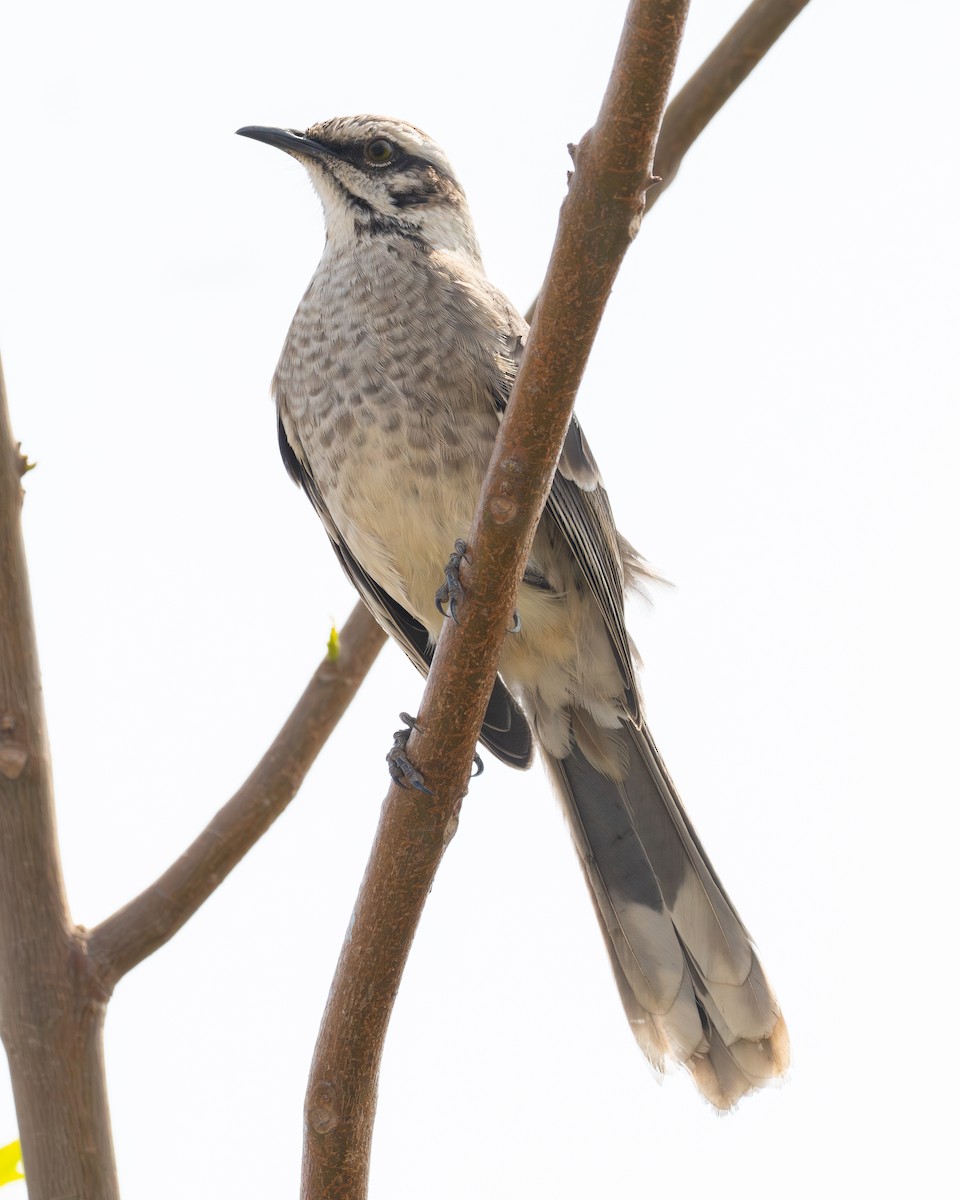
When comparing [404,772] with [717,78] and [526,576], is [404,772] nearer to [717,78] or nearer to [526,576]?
[526,576]

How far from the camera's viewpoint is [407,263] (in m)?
4.02

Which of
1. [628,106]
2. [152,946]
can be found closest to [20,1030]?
[152,946]

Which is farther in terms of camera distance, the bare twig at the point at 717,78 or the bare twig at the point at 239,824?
the bare twig at the point at 717,78

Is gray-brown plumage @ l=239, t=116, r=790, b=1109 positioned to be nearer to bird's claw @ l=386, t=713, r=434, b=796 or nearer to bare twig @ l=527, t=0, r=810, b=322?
bare twig @ l=527, t=0, r=810, b=322

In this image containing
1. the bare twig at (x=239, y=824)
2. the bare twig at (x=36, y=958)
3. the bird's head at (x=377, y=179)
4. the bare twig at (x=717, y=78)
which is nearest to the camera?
the bare twig at (x=36, y=958)

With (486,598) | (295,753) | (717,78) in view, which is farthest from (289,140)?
(486,598)

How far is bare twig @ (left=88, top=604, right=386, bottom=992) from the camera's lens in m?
3.10

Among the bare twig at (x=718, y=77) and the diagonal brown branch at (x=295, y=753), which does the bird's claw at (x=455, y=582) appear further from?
the bare twig at (x=718, y=77)

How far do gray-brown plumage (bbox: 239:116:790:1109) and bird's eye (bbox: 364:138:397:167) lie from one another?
0.34 m

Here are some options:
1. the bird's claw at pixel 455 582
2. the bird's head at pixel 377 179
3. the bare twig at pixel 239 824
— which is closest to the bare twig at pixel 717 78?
the bird's head at pixel 377 179

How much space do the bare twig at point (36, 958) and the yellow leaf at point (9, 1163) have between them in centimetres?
9

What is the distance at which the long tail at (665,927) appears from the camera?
359 cm

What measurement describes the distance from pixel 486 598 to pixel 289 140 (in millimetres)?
2589

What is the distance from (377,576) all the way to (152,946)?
1339mm
